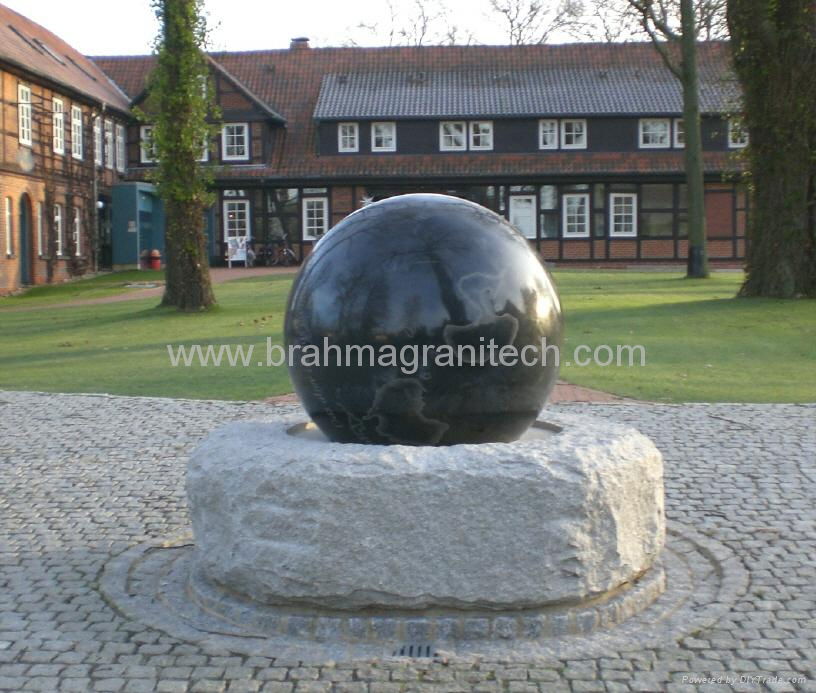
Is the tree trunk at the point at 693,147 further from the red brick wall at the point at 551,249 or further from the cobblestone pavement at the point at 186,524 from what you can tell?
the cobblestone pavement at the point at 186,524

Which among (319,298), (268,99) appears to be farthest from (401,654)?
(268,99)

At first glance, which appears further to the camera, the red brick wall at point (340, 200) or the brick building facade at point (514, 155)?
the red brick wall at point (340, 200)

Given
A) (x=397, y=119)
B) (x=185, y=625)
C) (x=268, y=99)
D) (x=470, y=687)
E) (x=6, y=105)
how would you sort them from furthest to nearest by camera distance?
(x=268, y=99), (x=397, y=119), (x=6, y=105), (x=185, y=625), (x=470, y=687)

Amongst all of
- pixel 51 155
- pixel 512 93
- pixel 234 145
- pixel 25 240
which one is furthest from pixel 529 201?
pixel 25 240

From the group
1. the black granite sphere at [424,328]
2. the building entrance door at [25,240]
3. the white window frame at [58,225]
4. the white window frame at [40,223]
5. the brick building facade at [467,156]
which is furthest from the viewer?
the brick building facade at [467,156]

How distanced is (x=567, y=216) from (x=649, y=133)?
4660 mm

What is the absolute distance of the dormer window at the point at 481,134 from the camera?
→ 4353cm

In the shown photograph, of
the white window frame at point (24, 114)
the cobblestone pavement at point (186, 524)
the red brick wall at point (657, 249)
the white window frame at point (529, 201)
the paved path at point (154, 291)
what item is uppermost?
the white window frame at point (24, 114)

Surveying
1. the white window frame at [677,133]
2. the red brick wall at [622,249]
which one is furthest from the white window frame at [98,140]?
the white window frame at [677,133]

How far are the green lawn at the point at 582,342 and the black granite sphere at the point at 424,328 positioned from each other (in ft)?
21.8

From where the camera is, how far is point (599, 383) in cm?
1265

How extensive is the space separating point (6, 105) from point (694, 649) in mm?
32859

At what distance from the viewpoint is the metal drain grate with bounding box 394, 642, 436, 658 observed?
448 centimetres

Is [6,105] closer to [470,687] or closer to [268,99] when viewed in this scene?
[268,99]
